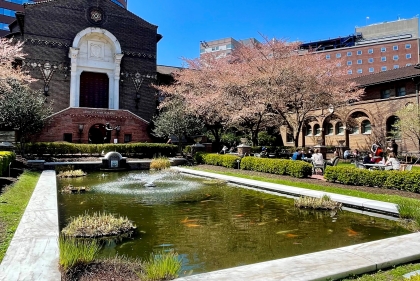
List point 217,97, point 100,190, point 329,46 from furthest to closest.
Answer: point 329,46
point 217,97
point 100,190

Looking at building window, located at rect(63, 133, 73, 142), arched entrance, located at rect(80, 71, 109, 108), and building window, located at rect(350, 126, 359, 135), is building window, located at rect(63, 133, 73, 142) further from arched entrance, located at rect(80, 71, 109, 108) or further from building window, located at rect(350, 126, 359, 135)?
building window, located at rect(350, 126, 359, 135)

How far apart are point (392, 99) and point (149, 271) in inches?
1273

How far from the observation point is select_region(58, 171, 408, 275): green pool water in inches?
224

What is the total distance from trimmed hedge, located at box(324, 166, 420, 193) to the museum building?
985 inches

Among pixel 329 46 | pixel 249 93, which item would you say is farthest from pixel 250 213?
pixel 329 46

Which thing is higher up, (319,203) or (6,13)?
(6,13)

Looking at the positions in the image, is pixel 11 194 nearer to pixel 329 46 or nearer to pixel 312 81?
pixel 312 81

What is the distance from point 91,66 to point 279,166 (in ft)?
90.0

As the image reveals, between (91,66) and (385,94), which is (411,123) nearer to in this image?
(385,94)

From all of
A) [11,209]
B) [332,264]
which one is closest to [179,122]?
[11,209]

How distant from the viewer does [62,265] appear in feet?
13.9

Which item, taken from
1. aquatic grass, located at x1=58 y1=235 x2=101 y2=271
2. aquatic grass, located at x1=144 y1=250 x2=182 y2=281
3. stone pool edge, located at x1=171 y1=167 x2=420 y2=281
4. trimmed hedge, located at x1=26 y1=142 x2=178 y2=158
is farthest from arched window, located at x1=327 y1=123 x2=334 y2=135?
aquatic grass, located at x1=58 y1=235 x2=101 y2=271

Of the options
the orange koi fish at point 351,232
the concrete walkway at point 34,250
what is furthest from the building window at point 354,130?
the concrete walkway at point 34,250

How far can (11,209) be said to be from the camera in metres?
7.77
